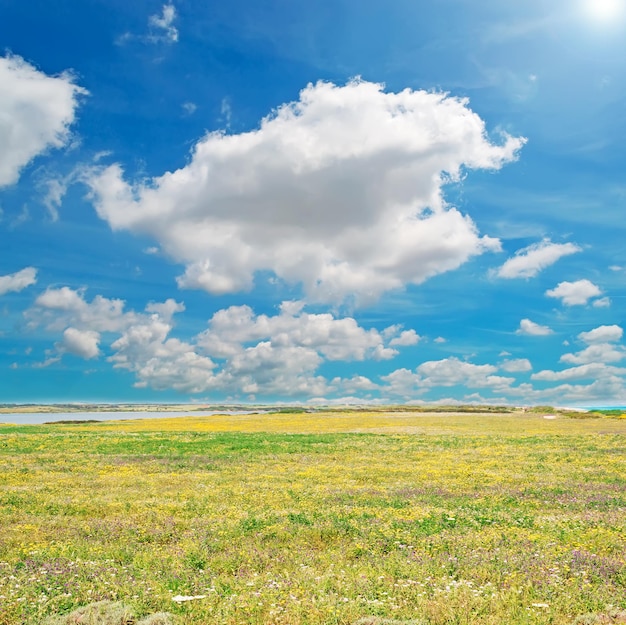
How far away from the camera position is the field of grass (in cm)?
1027

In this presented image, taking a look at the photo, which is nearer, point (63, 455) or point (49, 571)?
point (49, 571)

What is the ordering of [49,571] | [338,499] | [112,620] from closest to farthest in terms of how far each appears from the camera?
[112,620] → [49,571] → [338,499]

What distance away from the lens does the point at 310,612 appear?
987 centimetres

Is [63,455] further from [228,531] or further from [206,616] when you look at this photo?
[206,616]

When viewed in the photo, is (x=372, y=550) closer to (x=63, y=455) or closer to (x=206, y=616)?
(x=206, y=616)

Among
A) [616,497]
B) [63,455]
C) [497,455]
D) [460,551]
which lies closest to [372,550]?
[460,551]

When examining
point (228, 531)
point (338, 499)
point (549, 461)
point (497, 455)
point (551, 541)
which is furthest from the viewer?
point (497, 455)

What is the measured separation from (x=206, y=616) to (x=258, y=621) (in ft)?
3.57

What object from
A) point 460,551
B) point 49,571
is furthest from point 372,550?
point 49,571

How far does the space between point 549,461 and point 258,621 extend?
107 ft

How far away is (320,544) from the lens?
1502 cm

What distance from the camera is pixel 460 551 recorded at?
45.3 ft

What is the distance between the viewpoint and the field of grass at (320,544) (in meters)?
10.3

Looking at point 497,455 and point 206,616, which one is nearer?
point 206,616
